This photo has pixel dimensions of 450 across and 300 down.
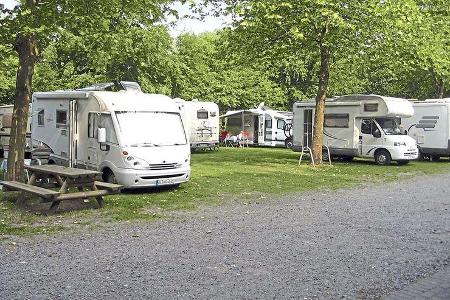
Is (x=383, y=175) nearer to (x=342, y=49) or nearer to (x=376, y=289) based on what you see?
(x=342, y=49)

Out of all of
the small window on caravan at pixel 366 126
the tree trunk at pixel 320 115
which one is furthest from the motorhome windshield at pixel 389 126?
the tree trunk at pixel 320 115

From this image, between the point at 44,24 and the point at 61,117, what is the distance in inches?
207

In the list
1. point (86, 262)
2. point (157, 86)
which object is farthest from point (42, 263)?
point (157, 86)

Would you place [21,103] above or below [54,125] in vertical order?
above

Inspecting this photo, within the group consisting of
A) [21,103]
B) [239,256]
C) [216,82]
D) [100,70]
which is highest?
[216,82]

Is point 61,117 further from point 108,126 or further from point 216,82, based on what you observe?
point 216,82

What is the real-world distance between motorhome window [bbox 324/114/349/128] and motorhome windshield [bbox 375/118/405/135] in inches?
53.4

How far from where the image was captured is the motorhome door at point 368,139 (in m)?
21.5

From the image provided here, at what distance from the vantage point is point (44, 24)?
9766 millimetres

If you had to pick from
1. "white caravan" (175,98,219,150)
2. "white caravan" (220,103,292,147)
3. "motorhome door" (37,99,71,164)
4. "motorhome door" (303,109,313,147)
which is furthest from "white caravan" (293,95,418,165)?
"motorhome door" (37,99,71,164)

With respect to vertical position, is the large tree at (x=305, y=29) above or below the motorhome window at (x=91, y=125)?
above

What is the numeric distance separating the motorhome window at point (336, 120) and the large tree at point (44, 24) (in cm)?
1196

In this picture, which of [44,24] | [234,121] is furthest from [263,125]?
[44,24]

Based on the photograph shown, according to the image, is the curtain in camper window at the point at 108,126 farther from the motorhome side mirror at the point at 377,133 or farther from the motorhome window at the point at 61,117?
the motorhome side mirror at the point at 377,133
